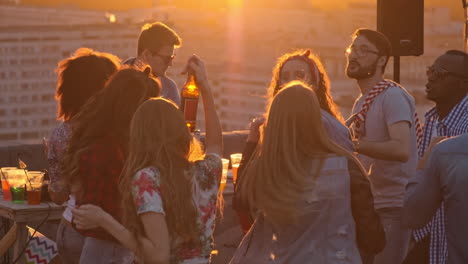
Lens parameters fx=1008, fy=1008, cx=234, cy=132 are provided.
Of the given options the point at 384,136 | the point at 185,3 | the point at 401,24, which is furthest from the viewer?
the point at 185,3

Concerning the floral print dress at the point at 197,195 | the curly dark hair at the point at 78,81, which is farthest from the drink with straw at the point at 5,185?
the floral print dress at the point at 197,195

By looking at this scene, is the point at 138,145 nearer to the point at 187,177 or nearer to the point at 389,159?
the point at 187,177

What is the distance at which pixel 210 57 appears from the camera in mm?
102625

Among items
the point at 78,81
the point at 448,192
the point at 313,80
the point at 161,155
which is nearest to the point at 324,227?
the point at 448,192

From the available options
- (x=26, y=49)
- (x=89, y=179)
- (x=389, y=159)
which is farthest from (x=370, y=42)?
(x=26, y=49)

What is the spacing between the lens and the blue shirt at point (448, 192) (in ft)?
7.53

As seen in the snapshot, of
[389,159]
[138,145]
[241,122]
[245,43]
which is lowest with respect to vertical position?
[241,122]

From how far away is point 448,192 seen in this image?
2324 mm

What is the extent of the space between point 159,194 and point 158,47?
6.92 ft

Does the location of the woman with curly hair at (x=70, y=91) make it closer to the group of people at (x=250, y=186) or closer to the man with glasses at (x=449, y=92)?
the group of people at (x=250, y=186)

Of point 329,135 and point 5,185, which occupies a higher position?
point 329,135

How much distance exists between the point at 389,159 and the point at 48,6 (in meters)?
116

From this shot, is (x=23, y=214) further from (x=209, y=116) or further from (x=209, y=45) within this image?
(x=209, y=45)

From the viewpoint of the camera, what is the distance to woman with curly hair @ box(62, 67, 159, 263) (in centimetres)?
266
